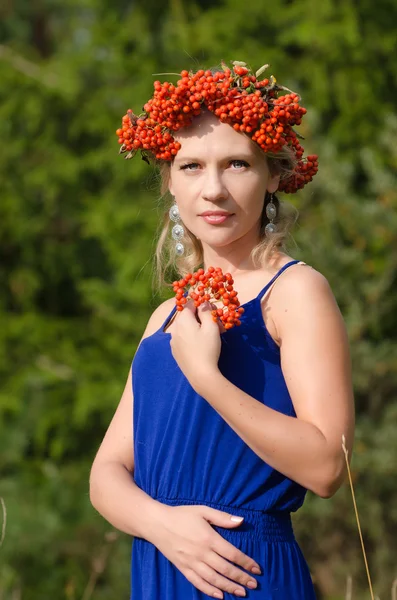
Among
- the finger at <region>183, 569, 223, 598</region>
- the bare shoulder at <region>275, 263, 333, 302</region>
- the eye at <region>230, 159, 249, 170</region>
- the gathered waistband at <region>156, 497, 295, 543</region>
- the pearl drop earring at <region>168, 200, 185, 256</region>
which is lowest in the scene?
the finger at <region>183, 569, 223, 598</region>

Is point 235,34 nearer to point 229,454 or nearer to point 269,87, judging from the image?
point 269,87

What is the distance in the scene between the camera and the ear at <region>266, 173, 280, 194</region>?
217cm

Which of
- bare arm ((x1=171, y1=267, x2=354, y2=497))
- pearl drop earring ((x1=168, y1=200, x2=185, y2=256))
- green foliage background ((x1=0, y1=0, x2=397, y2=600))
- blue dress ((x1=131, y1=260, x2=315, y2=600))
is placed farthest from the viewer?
green foliage background ((x1=0, y1=0, x2=397, y2=600))

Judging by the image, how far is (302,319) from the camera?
191cm

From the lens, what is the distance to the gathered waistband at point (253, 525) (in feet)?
6.30

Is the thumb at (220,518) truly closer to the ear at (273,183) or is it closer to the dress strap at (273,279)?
the dress strap at (273,279)

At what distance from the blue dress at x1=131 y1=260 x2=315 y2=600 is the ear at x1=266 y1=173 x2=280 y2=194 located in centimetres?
23

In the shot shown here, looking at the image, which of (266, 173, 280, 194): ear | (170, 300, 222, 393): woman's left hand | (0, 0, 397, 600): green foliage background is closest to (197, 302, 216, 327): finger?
(170, 300, 222, 393): woman's left hand

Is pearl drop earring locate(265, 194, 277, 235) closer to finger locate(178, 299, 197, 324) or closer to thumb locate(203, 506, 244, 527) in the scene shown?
finger locate(178, 299, 197, 324)

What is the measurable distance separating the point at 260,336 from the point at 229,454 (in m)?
0.26

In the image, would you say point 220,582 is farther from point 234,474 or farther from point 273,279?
A: point 273,279

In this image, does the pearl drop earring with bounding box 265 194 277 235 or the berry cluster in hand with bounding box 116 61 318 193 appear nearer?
the berry cluster in hand with bounding box 116 61 318 193

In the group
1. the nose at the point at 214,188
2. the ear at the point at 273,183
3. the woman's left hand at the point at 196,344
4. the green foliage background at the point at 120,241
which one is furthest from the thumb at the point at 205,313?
the green foliage background at the point at 120,241

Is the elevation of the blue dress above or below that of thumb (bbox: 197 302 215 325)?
below
